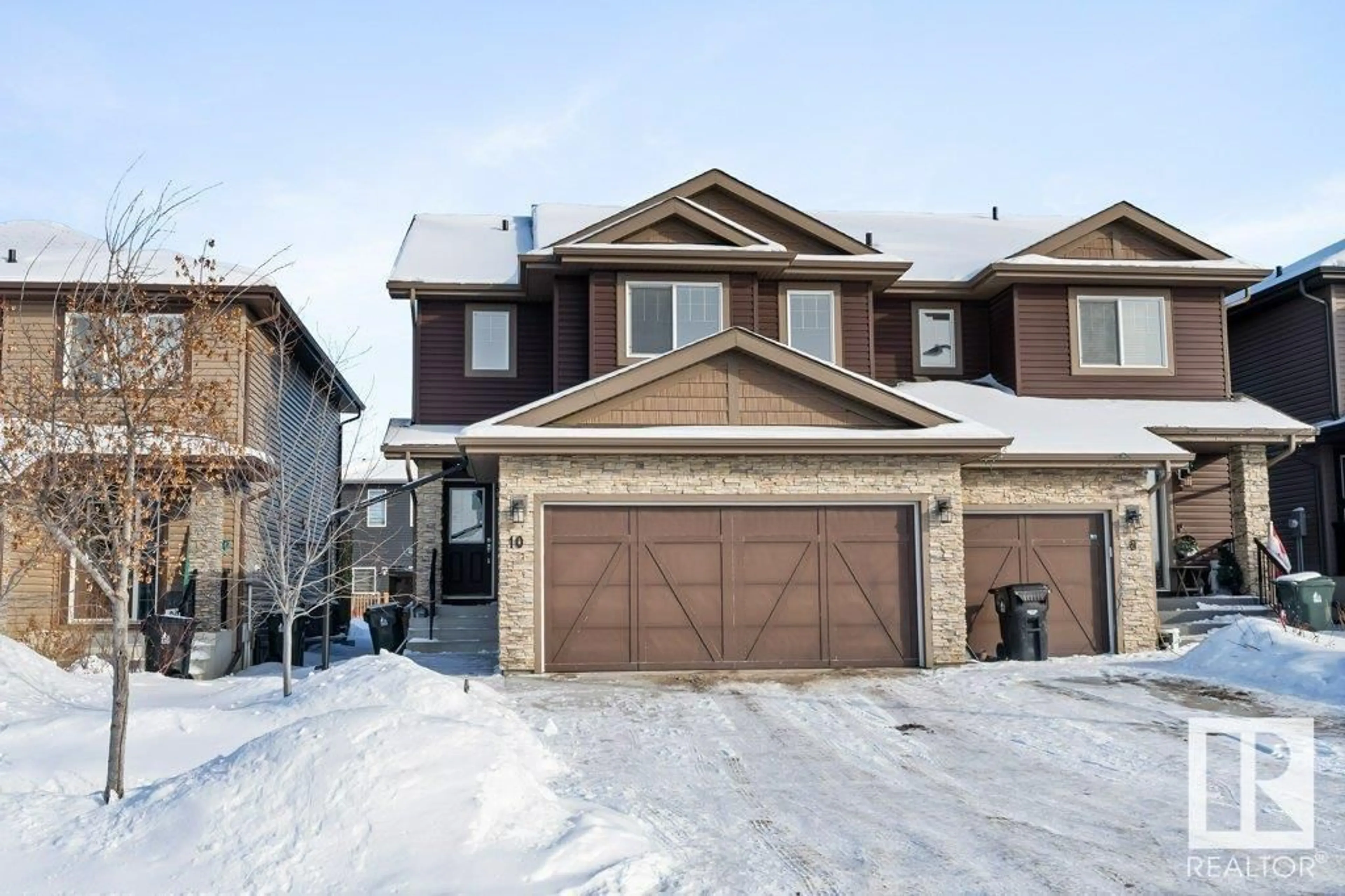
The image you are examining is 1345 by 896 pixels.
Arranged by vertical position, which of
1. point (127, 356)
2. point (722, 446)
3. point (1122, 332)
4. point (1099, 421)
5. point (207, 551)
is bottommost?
point (207, 551)

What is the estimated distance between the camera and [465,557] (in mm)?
18703

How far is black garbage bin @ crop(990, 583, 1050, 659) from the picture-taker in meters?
15.1


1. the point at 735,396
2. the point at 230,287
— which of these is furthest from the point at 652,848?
the point at 230,287

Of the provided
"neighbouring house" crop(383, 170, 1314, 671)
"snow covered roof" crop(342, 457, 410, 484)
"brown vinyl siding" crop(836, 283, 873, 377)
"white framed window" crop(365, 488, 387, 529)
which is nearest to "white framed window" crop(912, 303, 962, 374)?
"neighbouring house" crop(383, 170, 1314, 671)

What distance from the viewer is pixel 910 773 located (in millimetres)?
9000

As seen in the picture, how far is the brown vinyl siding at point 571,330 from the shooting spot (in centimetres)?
1828

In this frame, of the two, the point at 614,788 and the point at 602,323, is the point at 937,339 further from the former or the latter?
the point at 614,788

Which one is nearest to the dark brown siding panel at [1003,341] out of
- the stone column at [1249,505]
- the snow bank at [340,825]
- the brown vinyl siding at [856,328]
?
the brown vinyl siding at [856,328]

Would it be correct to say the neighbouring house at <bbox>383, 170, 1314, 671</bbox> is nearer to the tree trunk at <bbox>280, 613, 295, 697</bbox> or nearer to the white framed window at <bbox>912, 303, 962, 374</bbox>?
the white framed window at <bbox>912, 303, 962, 374</bbox>

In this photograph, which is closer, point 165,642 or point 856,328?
point 165,642

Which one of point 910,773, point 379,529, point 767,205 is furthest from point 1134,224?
point 379,529

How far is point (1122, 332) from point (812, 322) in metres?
5.61

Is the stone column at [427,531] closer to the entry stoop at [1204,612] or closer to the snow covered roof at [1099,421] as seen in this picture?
the snow covered roof at [1099,421]

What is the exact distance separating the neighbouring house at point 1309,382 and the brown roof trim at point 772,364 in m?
9.11
